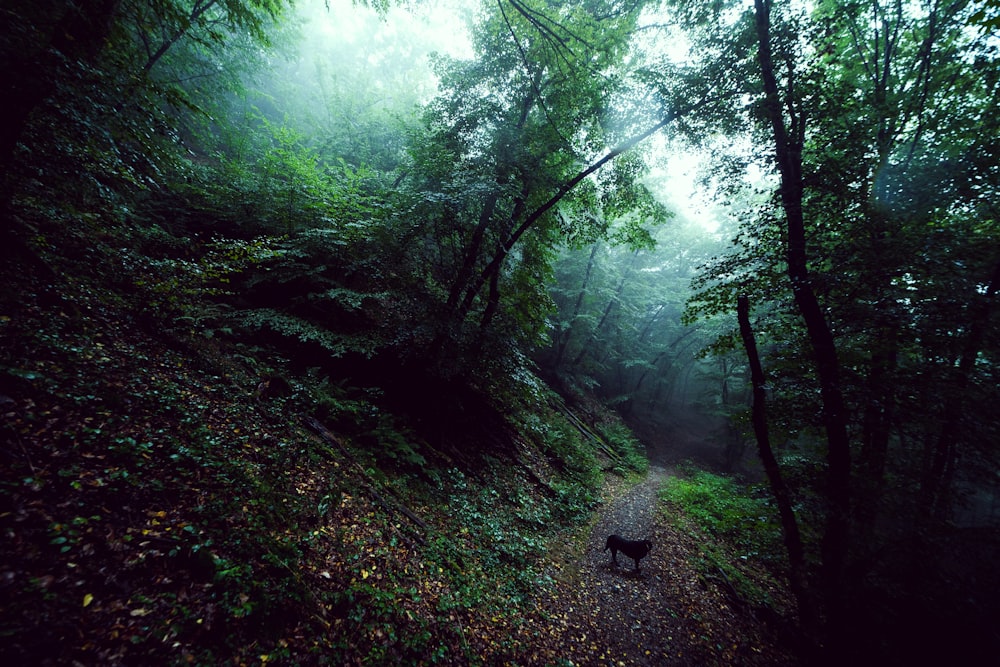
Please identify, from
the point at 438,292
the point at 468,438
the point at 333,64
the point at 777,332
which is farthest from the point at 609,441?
the point at 333,64

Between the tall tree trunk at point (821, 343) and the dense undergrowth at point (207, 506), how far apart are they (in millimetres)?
4473

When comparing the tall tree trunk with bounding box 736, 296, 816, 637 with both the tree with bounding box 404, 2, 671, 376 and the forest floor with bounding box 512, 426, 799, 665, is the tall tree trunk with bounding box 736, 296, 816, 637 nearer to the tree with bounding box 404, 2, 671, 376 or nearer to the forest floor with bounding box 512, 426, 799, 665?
the forest floor with bounding box 512, 426, 799, 665

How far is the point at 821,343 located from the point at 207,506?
8.74 m

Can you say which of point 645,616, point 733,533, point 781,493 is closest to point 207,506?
point 645,616

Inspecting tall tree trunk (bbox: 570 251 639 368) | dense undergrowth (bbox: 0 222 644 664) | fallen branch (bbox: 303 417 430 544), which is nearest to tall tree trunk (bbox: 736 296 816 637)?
dense undergrowth (bbox: 0 222 644 664)

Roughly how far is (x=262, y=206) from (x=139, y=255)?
334 cm

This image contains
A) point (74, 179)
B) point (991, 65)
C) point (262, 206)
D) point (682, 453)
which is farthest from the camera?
point (682, 453)

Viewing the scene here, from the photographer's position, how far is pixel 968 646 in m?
4.28

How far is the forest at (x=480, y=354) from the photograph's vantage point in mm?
3512

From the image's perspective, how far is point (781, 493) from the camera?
5973 millimetres

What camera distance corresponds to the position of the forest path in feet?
18.1

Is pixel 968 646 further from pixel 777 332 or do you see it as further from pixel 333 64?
pixel 333 64

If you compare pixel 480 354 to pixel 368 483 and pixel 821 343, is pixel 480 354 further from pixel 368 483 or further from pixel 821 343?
pixel 821 343

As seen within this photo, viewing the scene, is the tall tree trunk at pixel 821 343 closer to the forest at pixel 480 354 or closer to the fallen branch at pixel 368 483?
the forest at pixel 480 354
